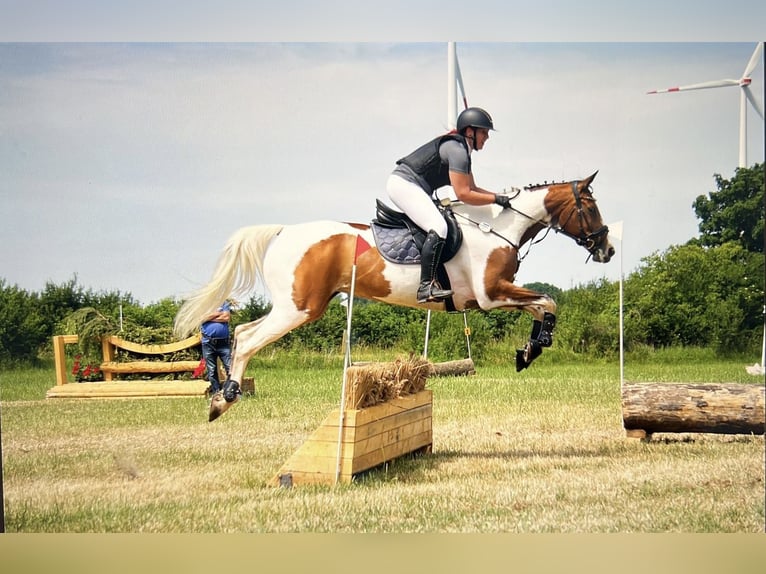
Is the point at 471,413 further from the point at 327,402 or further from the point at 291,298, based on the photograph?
the point at 291,298

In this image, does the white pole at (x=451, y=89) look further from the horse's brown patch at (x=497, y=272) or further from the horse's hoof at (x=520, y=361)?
the horse's hoof at (x=520, y=361)

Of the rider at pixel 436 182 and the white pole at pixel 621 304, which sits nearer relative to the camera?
the rider at pixel 436 182

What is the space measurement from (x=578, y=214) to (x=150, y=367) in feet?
8.70

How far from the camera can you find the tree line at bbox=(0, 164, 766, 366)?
5379 mm

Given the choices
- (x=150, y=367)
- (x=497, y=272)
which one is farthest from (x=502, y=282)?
(x=150, y=367)

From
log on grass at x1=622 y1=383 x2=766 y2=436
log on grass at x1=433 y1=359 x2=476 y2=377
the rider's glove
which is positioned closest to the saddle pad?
the rider's glove

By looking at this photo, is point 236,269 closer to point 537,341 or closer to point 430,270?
point 430,270

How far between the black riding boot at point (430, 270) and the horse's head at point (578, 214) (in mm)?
714

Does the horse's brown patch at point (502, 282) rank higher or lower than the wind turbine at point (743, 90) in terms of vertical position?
A: lower

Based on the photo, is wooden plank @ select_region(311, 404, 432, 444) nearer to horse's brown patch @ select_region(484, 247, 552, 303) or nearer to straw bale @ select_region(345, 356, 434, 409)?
straw bale @ select_region(345, 356, 434, 409)

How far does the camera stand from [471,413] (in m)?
5.45

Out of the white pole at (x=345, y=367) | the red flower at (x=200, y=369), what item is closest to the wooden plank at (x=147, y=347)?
→ the red flower at (x=200, y=369)

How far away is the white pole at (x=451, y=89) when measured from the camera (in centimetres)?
533

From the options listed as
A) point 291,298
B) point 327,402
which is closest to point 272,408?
→ point 327,402
